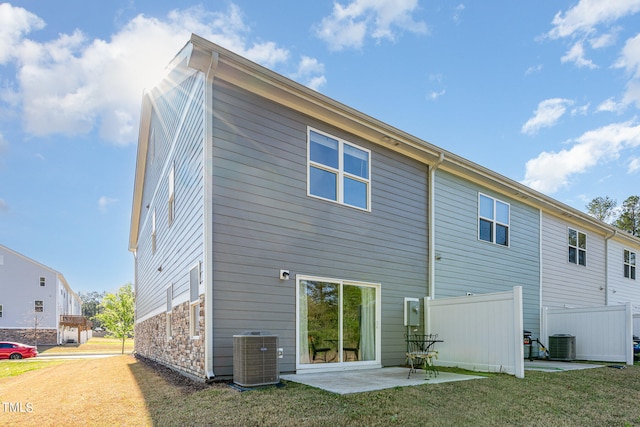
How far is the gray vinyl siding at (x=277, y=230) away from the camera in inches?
262

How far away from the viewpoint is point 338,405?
16.3 ft

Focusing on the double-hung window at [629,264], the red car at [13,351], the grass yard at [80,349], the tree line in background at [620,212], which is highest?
the tree line in background at [620,212]

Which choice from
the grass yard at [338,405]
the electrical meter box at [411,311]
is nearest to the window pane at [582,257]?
the grass yard at [338,405]

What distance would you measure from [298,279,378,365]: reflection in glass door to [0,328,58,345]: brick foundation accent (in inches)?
1251

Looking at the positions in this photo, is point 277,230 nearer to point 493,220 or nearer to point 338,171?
point 338,171

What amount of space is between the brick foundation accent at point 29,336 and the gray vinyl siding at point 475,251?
1281 inches

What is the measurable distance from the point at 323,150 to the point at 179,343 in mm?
4806

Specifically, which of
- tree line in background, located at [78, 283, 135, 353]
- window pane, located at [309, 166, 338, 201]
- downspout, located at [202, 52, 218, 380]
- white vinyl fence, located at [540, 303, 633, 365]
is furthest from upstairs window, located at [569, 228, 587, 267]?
tree line in background, located at [78, 283, 135, 353]

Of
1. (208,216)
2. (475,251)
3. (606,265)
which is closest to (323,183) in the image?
(208,216)

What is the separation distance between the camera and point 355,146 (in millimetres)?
8836

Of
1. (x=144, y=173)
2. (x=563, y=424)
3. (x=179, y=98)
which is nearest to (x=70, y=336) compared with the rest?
(x=144, y=173)

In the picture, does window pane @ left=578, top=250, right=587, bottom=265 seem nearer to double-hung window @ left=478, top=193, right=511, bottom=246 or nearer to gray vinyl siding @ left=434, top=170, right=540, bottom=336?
gray vinyl siding @ left=434, top=170, right=540, bottom=336

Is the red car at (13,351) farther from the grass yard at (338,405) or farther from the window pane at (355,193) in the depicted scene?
the window pane at (355,193)

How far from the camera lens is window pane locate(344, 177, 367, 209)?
8641 millimetres
